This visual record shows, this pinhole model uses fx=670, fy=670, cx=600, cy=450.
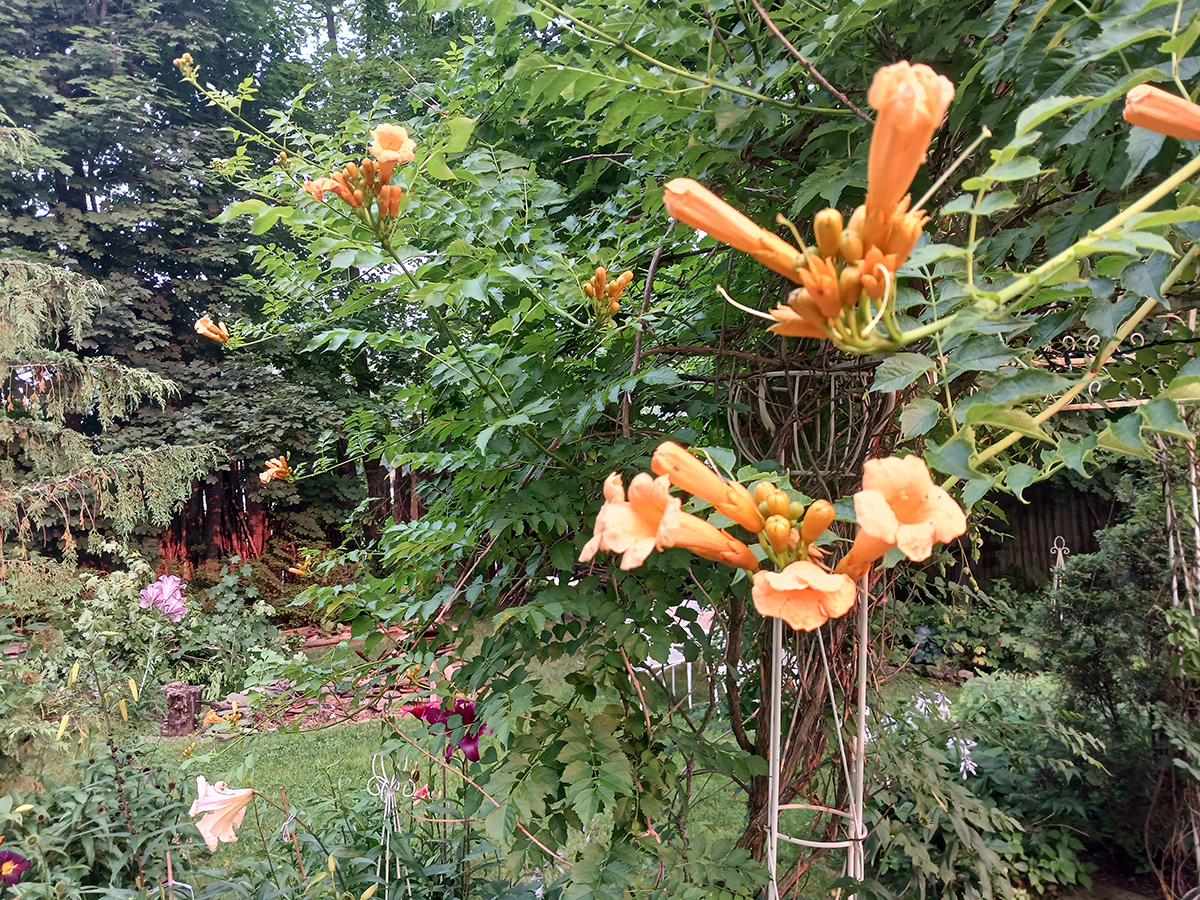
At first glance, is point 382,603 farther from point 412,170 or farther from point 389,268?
point 412,170

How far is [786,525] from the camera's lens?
696 millimetres

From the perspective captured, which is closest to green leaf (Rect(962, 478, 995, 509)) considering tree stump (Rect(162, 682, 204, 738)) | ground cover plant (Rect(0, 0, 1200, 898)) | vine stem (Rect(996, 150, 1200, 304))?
ground cover plant (Rect(0, 0, 1200, 898))

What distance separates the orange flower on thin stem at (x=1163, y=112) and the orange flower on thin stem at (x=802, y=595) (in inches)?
19.4

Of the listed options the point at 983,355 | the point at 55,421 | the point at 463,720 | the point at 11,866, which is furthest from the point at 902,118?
the point at 55,421

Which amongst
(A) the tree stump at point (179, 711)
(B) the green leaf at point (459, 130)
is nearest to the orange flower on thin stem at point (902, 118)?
(B) the green leaf at point (459, 130)

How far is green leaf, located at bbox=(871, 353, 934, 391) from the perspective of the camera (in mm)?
783

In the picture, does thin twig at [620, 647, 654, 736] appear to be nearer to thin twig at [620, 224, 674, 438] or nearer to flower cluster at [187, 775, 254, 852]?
thin twig at [620, 224, 674, 438]

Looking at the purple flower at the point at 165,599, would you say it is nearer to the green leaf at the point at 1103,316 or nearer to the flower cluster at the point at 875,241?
the flower cluster at the point at 875,241

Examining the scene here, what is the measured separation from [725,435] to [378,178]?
1.08m

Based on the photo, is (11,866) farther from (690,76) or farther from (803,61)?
(803,61)

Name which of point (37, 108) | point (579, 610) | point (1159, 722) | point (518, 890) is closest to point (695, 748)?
point (579, 610)

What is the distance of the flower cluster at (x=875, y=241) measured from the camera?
21.3 inches

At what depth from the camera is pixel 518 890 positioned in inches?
83.2

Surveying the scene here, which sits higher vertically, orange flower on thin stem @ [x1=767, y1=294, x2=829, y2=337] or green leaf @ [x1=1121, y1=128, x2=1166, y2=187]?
green leaf @ [x1=1121, y1=128, x2=1166, y2=187]
